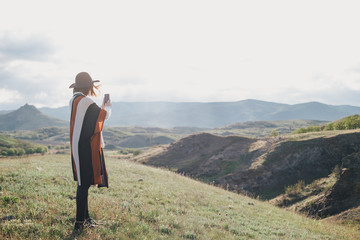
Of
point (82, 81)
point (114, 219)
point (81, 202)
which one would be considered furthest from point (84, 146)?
point (114, 219)

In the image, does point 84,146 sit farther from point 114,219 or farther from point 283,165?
point 283,165

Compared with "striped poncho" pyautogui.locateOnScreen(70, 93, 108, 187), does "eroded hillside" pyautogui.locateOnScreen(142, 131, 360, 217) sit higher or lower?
lower

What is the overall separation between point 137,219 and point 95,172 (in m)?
2.34

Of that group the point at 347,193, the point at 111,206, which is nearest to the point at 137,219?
the point at 111,206

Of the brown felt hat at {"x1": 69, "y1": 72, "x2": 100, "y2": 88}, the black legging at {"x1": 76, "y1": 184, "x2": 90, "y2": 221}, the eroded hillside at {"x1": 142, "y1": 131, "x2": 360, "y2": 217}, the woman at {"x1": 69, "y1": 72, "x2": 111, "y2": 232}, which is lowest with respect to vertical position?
Answer: the eroded hillside at {"x1": 142, "y1": 131, "x2": 360, "y2": 217}

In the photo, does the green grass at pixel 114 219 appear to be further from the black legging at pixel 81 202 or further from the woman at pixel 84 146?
the woman at pixel 84 146

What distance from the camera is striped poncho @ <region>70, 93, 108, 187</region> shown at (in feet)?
18.0

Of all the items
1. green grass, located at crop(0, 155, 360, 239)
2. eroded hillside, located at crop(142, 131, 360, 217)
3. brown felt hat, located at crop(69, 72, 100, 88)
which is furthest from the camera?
eroded hillside, located at crop(142, 131, 360, 217)

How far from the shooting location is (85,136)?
5496mm

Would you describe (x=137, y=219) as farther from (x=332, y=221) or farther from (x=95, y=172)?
(x=332, y=221)

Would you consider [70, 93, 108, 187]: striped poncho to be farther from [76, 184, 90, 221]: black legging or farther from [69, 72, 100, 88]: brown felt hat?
[69, 72, 100, 88]: brown felt hat

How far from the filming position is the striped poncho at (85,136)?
18.0ft

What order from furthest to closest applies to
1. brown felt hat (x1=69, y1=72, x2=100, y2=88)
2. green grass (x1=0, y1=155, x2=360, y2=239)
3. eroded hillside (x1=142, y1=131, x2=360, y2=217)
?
eroded hillside (x1=142, y1=131, x2=360, y2=217) → brown felt hat (x1=69, y1=72, x2=100, y2=88) → green grass (x1=0, y1=155, x2=360, y2=239)

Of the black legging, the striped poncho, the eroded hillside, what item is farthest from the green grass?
the eroded hillside
